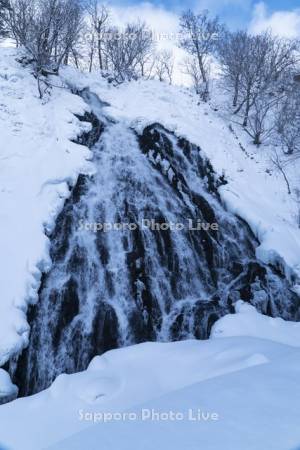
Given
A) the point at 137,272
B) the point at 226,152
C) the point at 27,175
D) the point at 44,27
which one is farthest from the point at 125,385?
the point at 44,27

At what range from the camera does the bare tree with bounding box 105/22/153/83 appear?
20.1m

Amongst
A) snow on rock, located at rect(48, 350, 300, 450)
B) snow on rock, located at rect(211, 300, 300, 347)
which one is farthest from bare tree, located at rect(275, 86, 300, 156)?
snow on rock, located at rect(48, 350, 300, 450)

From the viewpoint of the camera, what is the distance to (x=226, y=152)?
535 inches

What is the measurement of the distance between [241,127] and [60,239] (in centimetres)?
1371

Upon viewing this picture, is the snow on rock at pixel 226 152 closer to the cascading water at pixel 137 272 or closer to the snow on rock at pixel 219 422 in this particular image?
the cascading water at pixel 137 272

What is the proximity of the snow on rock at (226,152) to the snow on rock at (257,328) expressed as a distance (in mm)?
2107

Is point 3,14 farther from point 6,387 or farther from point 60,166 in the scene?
point 6,387

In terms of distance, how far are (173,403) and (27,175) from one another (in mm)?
8248

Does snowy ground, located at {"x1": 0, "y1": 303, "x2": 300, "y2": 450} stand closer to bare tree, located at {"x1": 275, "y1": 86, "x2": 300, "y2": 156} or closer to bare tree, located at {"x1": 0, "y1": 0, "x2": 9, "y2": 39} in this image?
bare tree, located at {"x1": 275, "y1": 86, "x2": 300, "y2": 156}

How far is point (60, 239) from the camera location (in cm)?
841

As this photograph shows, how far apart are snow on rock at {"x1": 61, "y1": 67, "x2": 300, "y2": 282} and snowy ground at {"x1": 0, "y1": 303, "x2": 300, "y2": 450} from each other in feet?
15.6

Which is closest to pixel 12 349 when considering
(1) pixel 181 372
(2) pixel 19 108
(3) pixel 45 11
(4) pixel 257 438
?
(1) pixel 181 372

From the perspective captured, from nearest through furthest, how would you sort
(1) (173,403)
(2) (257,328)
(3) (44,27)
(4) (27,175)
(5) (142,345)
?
Answer: (1) (173,403)
(5) (142,345)
(2) (257,328)
(4) (27,175)
(3) (44,27)

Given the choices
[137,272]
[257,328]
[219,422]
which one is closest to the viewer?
[219,422]
